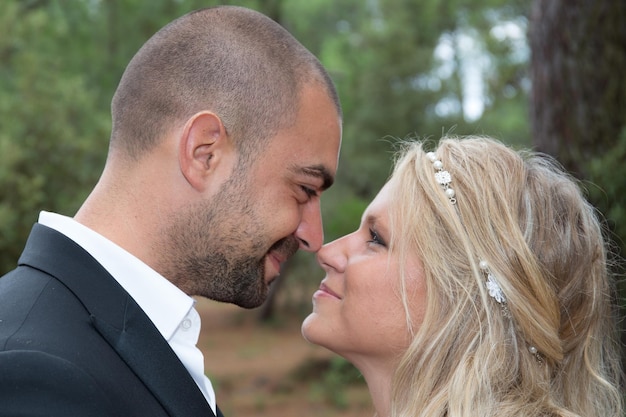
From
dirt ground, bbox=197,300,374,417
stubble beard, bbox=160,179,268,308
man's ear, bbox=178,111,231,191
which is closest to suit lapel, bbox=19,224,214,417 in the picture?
stubble beard, bbox=160,179,268,308

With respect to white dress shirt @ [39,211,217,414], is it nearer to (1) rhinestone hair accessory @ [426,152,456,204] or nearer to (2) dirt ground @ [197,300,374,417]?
(1) rhinestone hair accessory @ [426,152,456,204]

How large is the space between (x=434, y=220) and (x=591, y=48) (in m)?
2.78

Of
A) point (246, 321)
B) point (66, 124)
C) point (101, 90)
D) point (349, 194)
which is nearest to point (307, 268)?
point (349, 194)

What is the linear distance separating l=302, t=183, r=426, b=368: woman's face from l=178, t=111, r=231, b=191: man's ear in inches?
26.0

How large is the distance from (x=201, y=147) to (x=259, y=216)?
371 millimetres

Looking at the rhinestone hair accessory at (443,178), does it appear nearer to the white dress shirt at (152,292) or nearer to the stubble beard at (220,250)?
the stubble beard at (220,250)

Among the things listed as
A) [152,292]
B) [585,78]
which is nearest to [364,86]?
[585,78]

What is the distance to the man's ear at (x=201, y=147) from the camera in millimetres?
2852

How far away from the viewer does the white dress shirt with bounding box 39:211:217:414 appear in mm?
2615

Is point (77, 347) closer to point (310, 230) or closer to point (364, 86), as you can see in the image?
point (310, 230)

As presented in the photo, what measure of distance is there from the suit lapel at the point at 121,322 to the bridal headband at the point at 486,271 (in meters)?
1.15

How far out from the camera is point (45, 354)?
7.18 ft

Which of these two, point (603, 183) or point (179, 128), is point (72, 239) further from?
point (603, 183)

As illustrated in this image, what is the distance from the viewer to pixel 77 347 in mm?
2301
